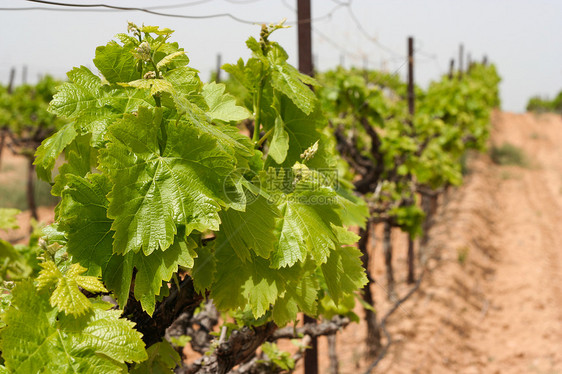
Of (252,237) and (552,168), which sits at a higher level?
(252,237)

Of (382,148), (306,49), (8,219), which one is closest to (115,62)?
(8,219)

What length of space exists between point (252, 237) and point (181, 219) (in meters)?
0.23

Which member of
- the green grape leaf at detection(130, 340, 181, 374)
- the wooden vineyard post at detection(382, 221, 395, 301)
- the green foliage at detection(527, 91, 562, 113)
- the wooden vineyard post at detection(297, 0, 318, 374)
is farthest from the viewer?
the green foliage at detection(527, 91, 562, 113)

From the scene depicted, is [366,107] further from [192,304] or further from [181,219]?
[181,219]

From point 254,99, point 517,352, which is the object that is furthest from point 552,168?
point 254,99

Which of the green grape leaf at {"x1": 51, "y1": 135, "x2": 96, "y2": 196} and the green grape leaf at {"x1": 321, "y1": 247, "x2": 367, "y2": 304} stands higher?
the green grape leaf at {"x1": 51, "y1": 135, "x2": 96, "y2": 196}

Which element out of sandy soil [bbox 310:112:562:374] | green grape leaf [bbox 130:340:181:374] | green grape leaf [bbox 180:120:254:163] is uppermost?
green grape leaf [bbox 180:120:254:163]

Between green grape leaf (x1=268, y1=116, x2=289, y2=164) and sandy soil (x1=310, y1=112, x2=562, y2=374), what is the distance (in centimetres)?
229

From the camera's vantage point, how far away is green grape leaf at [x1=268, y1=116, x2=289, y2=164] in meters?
1.48

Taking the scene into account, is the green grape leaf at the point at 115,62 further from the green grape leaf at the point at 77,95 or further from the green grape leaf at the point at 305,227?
the green grape leaf at the point at 305,227

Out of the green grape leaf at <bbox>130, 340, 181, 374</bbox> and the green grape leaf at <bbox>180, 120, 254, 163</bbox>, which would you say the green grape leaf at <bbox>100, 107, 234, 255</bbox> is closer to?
the green grape leaf at <bbox>180, 120, 254, 163</bbox>

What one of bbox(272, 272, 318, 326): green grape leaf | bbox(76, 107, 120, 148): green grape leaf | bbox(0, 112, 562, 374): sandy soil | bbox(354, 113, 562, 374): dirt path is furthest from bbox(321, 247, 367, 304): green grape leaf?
bbox(354, 113, 562, 374): dirt path

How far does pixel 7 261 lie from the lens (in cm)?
213

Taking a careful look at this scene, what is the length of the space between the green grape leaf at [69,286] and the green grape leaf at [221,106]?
0.60 meters
